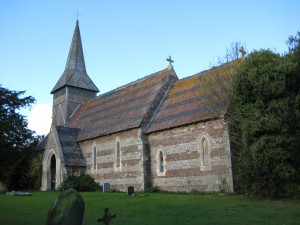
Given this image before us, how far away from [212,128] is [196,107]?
2532 millimetres

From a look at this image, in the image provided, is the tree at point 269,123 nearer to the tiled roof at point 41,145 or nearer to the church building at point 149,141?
the church building at point 149,141

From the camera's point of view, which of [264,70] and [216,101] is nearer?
[264,70]

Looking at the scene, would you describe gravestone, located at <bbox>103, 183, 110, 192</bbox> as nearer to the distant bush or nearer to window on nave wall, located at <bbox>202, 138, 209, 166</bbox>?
A: the distant bush

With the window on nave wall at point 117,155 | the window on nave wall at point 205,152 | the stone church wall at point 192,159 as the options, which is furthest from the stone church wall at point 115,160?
the window on nave wall at point 205,152

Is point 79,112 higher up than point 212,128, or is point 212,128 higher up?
point 79,112

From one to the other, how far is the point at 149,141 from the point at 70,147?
9.04 metres

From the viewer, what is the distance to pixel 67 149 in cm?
3027

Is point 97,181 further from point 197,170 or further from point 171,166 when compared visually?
point 197,170

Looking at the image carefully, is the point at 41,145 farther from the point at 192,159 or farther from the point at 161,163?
the point at 192,159

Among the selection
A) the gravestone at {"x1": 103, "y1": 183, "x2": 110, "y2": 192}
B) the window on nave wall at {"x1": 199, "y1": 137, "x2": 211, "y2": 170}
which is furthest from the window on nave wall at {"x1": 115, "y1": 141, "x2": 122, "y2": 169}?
the window on nave wall at {"x1": 199, "y1": 137, "x2": 211, "y2": 170}

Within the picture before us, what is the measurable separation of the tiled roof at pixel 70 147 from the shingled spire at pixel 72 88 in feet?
23.4

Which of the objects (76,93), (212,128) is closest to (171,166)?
(212,128)

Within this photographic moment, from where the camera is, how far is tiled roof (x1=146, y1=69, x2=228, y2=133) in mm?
21219

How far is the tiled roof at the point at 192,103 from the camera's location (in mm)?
21219
